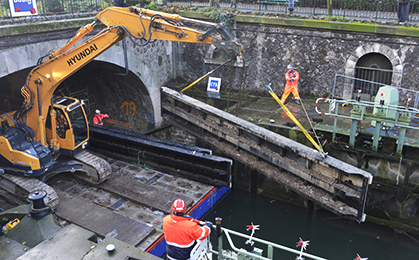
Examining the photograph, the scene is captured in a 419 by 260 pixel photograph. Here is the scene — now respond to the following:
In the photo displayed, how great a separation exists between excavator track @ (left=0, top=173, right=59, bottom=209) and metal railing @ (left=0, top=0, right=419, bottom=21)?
15.9 feet

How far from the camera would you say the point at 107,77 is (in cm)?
1448

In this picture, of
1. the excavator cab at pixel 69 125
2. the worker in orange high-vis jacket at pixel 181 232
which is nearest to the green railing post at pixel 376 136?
the worker in orange high-vis jacket at pixel 181 232

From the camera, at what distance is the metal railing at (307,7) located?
11914 millimetres

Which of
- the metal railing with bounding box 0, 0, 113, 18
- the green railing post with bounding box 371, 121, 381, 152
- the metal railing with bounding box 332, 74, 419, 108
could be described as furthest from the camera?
the metal railing with bounding box 332, 74, 419, 108

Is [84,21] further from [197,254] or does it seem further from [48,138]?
[197,254]

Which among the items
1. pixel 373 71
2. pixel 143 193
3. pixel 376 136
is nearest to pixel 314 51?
pixel 373 71

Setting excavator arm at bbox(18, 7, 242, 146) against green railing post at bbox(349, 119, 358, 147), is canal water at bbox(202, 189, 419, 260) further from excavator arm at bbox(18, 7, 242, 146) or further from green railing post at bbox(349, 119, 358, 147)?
excavator arm at bbox(18, 7, 242, 146)

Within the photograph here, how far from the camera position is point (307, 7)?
48.4ft

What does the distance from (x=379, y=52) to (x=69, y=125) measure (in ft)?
32.4

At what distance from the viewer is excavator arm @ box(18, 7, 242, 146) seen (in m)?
9.37

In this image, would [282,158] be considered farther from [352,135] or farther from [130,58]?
[130,58]

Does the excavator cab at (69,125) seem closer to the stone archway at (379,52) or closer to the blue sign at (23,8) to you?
the blue sign at (23,8)

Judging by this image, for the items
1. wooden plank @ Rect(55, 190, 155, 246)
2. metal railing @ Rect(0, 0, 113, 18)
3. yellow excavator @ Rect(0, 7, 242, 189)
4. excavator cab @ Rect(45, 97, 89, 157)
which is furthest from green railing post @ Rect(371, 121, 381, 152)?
metal railing @ Rect(0, 0, 113, 18)

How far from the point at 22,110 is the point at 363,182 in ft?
27.7
